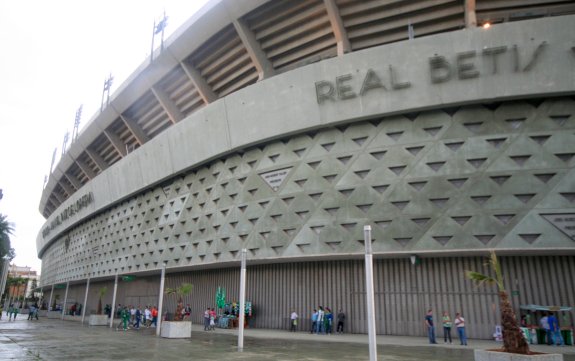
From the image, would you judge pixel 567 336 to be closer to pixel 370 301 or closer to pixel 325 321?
pixel 325 321

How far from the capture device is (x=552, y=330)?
1598cm

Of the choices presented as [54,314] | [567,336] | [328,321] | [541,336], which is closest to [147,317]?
[328,321]

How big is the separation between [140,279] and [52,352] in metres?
24.4

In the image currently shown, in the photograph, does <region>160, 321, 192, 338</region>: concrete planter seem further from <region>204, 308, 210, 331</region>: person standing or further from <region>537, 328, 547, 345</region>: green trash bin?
<region>537, 328, 547, 345</region>: green trash bin

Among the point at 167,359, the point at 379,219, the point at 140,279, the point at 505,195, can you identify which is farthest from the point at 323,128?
the point at 140,279

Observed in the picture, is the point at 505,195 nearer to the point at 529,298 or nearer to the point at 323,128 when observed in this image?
the point at 529,298

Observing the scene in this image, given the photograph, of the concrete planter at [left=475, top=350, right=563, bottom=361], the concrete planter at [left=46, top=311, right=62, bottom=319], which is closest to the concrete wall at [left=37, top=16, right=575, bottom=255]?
the concrete planter at [left=475, top=350, right=563, bottom=361]

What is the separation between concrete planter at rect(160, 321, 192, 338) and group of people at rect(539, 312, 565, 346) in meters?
14.8

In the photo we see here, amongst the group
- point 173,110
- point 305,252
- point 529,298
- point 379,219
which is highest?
point 173,110

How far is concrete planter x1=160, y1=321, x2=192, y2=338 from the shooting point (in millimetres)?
17344

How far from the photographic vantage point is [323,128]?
2150 cm

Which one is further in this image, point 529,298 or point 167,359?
point 529,298

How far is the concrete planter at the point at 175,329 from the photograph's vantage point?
17.3 metres

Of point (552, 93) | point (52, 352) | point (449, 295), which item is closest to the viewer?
point (52, 352)
